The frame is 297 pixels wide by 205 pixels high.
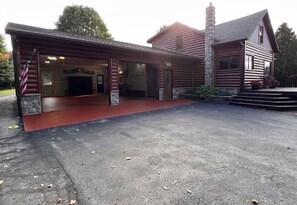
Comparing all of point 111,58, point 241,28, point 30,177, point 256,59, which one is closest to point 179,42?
point 241,28

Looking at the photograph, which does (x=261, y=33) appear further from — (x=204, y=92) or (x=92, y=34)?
(x=92, y=34)

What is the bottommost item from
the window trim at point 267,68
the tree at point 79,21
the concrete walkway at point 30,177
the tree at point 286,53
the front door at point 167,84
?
the concrete walkway at point 30,177

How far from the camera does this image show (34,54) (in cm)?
730

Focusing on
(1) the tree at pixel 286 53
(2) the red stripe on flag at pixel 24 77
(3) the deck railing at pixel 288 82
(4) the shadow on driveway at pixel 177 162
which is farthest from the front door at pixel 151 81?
(1) the tree at pixel 286 53

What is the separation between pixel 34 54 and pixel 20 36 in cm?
77

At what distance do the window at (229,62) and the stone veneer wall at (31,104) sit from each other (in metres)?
11.4

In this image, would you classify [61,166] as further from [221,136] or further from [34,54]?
[34,54]

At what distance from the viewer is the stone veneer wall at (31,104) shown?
23.6 feet

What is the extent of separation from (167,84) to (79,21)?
70.8ft

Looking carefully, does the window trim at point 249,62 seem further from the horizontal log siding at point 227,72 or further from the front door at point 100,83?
the front door at point 100,83

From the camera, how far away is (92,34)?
28125 millimetres

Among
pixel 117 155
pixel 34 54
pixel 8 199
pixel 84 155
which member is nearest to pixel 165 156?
pixel 117 155

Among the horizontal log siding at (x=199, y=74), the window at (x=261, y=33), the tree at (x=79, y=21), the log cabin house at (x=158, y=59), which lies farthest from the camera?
the tree at (x=79, y=21)

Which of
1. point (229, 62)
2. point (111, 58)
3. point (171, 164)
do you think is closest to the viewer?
point (171, 164)
